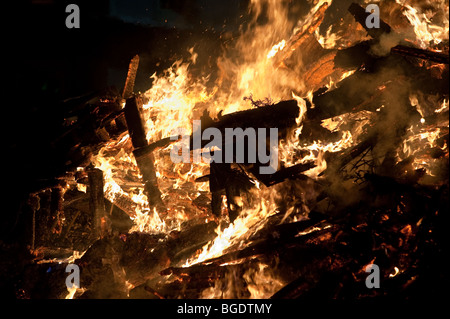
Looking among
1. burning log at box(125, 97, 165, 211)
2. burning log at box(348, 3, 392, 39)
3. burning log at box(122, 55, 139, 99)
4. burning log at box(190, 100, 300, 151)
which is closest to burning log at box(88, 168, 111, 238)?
burning log at box(125, 97, 165, 211)

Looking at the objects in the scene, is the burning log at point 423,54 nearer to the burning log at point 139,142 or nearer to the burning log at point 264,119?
the burning log at point 264,119

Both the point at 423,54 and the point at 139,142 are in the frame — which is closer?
the point at 423,54

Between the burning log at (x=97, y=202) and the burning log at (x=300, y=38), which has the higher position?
the burning log at (x=300, y=38)

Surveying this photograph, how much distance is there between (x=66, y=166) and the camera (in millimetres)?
4965

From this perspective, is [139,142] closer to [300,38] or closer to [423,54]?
[300,38]

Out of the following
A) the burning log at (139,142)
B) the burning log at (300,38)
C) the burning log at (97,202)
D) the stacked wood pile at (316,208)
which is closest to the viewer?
the stacked wood pile at (316,208)

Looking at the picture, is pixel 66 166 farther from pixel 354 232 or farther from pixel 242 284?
pixel 354 232

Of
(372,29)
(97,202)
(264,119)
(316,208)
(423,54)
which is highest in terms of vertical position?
(372,29)

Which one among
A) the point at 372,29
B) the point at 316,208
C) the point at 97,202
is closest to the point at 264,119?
the point at 316,208

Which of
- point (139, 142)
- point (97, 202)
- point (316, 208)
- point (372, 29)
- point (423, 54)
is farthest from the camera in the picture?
point (97, 202)

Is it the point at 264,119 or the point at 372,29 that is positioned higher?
the point at 372,29

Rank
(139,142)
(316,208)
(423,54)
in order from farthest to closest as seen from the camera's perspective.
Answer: (139,142) < (316,208) < (423,54)

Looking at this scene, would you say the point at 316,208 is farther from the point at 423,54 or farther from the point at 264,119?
the point at 423,54

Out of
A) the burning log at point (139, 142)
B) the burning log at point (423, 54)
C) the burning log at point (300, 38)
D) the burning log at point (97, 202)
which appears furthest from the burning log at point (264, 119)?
the burning log at point (300, 38)
